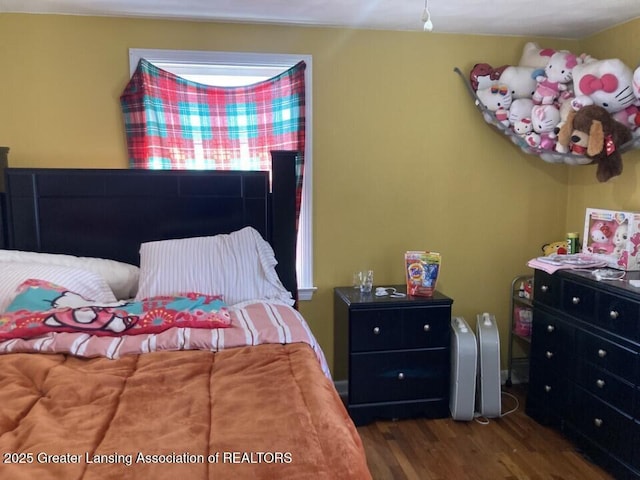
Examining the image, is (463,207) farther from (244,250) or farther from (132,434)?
(132,434)

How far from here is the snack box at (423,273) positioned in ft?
9.48

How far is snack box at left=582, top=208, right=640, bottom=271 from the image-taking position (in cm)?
253

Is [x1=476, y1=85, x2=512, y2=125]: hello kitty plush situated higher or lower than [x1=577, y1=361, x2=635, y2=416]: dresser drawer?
higher

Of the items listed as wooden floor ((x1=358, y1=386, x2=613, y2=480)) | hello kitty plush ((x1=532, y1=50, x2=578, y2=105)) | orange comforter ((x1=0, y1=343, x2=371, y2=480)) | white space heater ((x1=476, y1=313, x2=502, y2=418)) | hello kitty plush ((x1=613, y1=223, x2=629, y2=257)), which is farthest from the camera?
white space heater ((x1=476, y1=313, x2=502, y2=418))

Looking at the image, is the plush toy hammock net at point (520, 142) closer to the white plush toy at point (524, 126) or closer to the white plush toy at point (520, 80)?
the white plush toy at point (524, 126)

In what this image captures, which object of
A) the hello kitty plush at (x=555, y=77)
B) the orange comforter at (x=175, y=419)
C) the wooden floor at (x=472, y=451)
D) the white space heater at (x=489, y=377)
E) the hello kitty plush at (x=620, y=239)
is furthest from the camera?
the white space heater at (x=489, y=377)

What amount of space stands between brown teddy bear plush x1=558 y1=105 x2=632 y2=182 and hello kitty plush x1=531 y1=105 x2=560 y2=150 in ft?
0.34

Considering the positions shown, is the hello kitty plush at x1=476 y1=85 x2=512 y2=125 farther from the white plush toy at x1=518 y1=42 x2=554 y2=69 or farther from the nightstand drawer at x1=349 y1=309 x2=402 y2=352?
the nightstand drawer at x1=349 y1=309 x2=402 y2=352

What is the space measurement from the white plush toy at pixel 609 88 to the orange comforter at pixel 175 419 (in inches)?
75.8

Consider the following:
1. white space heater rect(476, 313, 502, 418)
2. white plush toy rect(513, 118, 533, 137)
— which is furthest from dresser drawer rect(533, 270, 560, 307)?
white plush toy rect(513, 118, 533, 137)

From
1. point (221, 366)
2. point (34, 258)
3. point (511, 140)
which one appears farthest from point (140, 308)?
point (511, 140)

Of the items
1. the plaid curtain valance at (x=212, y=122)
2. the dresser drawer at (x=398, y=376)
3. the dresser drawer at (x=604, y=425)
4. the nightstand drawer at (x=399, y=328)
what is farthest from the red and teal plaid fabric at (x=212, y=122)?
the dresser drawer at (x=604, y=425)

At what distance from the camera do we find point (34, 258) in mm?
2486

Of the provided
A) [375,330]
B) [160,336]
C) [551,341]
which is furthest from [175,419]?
[551,341]
